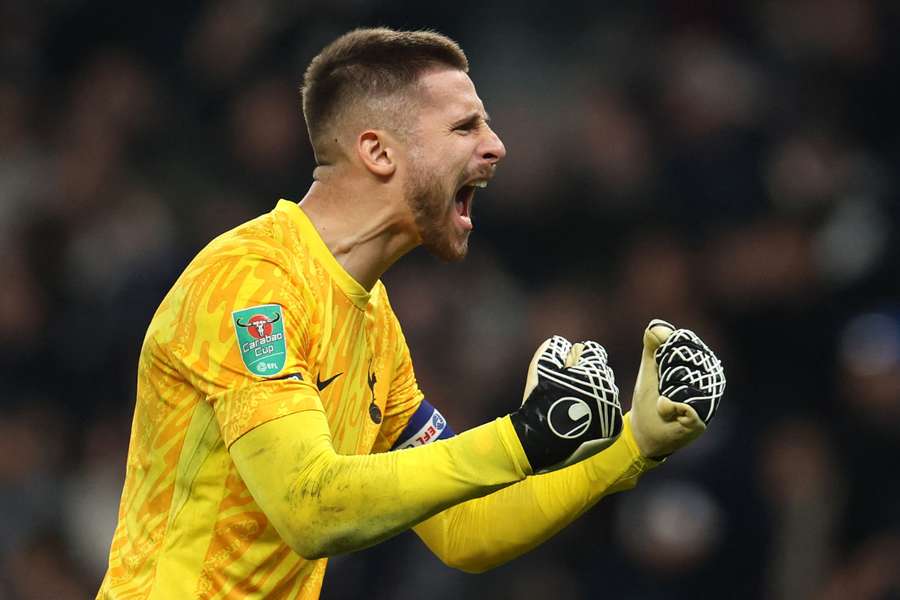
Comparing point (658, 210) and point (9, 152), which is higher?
point (9, 152)

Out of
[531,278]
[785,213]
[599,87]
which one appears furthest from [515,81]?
[785,213]

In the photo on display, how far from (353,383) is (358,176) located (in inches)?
19.4

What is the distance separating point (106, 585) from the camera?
3223mm

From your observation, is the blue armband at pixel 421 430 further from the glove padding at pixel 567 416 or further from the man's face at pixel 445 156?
the glove padding at pixel 567 416

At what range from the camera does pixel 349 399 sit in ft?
11.0

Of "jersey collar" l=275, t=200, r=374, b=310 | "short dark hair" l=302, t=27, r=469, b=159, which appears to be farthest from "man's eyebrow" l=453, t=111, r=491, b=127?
"jersey collar" l=275, t=200, r=374, b=310

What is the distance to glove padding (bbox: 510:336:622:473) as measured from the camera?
2.83m

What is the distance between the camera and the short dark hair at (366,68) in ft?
11.2

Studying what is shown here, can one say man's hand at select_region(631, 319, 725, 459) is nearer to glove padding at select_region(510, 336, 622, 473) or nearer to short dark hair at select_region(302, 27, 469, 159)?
glove padding at select_region(510, 336, 622, 473)

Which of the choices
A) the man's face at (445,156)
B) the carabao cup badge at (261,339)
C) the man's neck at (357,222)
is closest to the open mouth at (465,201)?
the man's face at (445,156)

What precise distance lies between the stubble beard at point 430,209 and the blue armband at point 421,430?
1.74ft

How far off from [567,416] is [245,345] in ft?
2.20

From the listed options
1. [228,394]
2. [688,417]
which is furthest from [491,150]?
[228,394]

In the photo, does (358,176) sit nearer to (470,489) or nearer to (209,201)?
(470,489)
